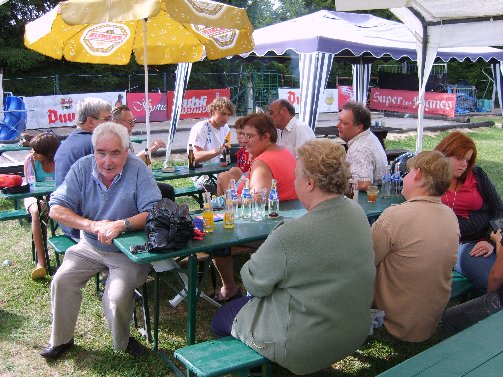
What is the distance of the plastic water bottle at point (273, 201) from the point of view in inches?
130

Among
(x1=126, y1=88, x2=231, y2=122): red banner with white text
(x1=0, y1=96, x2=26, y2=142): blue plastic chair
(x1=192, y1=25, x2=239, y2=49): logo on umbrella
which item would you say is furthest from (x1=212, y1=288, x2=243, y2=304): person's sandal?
(x1=126, y1=88, x2=231, y2=122): red banner with white text

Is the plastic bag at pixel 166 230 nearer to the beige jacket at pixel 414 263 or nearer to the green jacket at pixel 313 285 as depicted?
the green jacket at pixel 313 285

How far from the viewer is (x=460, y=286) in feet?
10.7

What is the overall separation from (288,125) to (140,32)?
2.08m

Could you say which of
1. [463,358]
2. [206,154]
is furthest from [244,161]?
[463,358]

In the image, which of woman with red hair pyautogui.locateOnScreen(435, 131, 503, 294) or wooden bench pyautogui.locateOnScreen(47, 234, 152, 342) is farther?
woman with red hair pyautogui.locateOnScreen(435, 131, 503, 294)

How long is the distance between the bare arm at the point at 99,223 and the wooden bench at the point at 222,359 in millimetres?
899

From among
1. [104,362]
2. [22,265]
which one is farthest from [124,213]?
[22,265]

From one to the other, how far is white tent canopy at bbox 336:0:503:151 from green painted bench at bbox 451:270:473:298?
3442 mm

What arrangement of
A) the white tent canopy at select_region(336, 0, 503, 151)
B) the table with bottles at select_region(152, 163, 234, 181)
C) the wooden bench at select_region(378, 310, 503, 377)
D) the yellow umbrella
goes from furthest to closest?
the white tent canopy at select_region(336, 0, 503, 151) < the table with bottles at select_region(152, 163, 234, 181) < the yellow umbrella < the wooden bench at select_region(378, 310, 503, 377)

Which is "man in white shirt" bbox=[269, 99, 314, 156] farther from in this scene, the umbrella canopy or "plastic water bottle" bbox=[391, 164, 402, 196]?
"plastic water bottle" bbox=[391, 164, 402, 196]

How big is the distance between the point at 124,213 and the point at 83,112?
1173 millimetres

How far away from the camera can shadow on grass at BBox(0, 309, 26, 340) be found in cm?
347

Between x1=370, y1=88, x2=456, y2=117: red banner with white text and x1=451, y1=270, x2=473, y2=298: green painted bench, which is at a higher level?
x1=370, y1=88, x2=456, y2=117: red banner with white text
